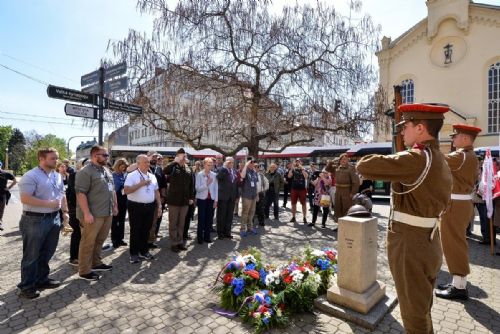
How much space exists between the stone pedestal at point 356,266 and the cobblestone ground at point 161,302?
263mm

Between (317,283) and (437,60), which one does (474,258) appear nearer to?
(317,283)

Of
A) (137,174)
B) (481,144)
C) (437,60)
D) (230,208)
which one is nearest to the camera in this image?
(137,174)

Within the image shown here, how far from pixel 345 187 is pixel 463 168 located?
131 inches

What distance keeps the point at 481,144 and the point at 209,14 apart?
27.3 metres

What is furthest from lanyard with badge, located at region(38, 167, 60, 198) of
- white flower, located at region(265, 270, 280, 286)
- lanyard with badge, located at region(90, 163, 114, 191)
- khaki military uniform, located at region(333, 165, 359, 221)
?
khaki military uniform, located at region(333, 165, 359, 221)

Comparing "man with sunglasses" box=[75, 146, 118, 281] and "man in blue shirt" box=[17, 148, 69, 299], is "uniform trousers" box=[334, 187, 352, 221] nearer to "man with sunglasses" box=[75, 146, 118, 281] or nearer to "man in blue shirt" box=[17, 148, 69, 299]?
"man with sunglasses" box=[75, 146, 118, 281]

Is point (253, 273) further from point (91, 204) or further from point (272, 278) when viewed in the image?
point (91, 204)

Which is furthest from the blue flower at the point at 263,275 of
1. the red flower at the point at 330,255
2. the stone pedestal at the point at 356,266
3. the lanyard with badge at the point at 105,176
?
the lanyard with badge at the point at 105,176

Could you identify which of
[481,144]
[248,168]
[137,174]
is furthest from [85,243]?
[481,144]

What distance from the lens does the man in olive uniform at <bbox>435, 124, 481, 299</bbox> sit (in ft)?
13.3

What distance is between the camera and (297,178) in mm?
9312

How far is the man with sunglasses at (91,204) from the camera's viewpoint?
4.45 metres

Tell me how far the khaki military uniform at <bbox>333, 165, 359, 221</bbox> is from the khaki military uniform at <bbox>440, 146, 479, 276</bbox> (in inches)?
123

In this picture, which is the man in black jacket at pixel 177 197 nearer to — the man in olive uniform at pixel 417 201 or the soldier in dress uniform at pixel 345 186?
the soldier in dress uniform at pixel 345 186
